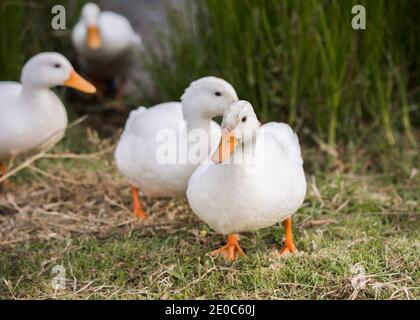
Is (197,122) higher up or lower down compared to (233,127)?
lower down

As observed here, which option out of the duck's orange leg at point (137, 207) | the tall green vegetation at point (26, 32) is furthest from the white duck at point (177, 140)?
the tall green vegetation at point (26, 32)

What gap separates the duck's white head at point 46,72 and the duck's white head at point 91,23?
1.53 m

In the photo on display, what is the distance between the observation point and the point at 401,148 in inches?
170

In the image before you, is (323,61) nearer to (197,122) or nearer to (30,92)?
(197,122)

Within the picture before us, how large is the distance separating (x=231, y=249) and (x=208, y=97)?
692 millimetres

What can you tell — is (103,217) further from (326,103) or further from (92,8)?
(92,8)

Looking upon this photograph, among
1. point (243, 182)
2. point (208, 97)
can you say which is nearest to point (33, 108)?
point (208, 97)

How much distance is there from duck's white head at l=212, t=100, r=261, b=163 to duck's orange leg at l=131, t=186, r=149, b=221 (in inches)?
45.1

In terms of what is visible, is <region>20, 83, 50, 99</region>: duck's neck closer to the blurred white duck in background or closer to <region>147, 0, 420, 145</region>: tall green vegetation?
<region>147, 0, 420, 145</region>: tall green vegetation

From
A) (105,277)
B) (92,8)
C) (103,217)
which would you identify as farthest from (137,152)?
(92,8)

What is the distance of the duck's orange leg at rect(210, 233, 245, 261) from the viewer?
10.5 feet

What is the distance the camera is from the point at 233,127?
2.75 m

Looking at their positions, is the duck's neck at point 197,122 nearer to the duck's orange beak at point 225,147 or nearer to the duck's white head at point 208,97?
the duck's white head at point 208,97

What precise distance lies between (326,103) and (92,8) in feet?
6.99
